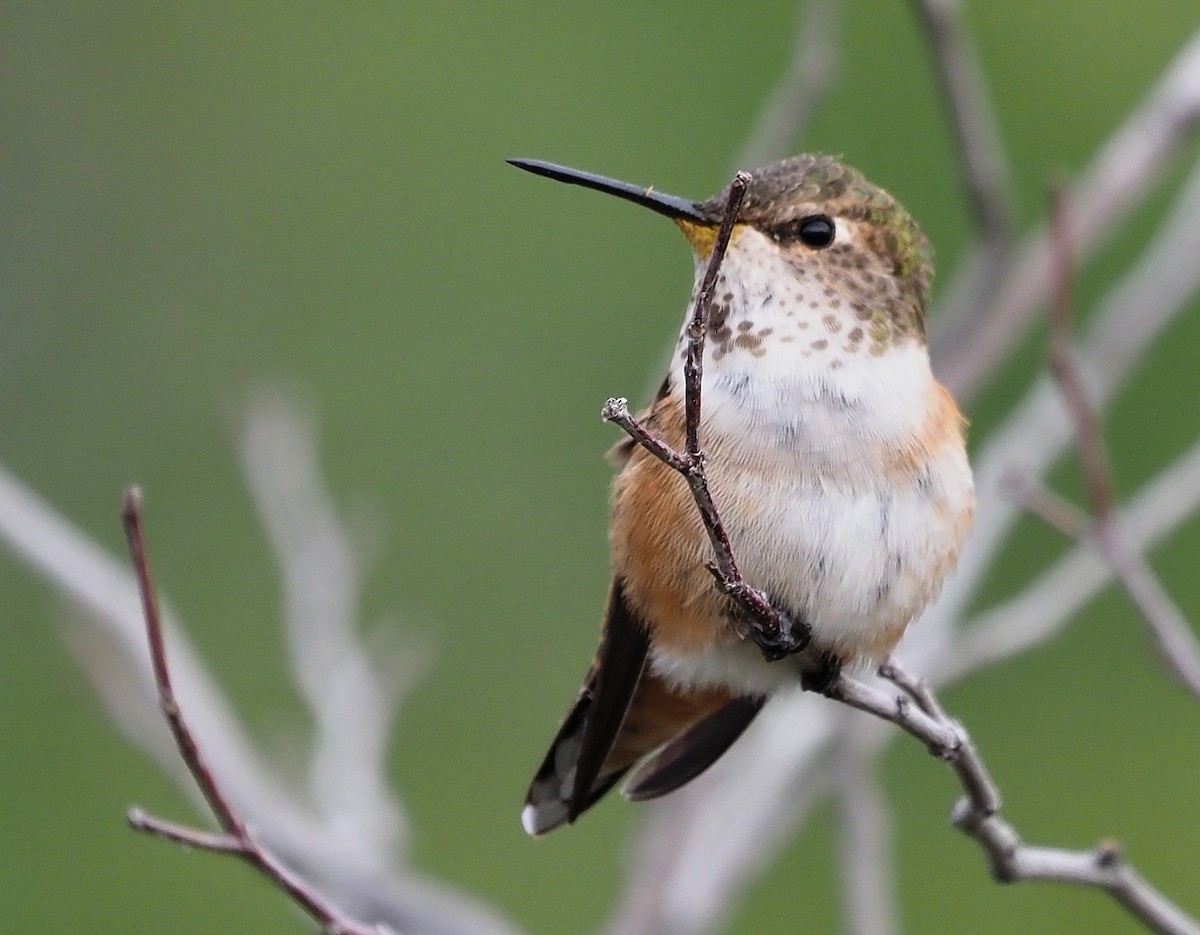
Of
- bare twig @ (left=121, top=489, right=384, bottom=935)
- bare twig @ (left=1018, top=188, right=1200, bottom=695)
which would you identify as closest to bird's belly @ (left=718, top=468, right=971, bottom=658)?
bare twig @ (left=1018, top=188, right=1200, bottom=695)

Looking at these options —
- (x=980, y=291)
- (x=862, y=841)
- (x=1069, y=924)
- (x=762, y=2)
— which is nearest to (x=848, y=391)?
(x=862, y=841)

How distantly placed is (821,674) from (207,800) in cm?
95

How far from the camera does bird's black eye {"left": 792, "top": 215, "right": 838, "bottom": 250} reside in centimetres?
277

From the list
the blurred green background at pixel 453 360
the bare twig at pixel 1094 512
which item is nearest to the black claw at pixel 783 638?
the bare twig at pixel 1094 512

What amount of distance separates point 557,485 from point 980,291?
12.0 ft

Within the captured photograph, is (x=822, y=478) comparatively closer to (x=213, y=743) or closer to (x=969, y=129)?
(x=969, y=129)

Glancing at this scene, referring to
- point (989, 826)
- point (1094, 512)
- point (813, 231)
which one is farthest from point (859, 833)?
point (813, 231)

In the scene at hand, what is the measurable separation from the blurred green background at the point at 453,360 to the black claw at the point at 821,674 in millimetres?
3459

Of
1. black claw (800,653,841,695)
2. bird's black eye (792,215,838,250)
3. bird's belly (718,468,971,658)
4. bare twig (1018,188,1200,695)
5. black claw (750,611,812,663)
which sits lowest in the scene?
black claw (800,653,841,695)

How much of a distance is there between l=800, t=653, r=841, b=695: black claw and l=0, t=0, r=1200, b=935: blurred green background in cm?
346

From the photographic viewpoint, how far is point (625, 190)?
244cm

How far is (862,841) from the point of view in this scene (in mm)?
3518

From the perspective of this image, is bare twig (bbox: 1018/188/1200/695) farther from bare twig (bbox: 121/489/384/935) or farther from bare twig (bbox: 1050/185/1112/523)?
bare twig (bbox: 121/489/384/935)

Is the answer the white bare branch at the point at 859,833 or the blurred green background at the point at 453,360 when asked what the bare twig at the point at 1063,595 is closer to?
the white bare branch at the point at 859,833
